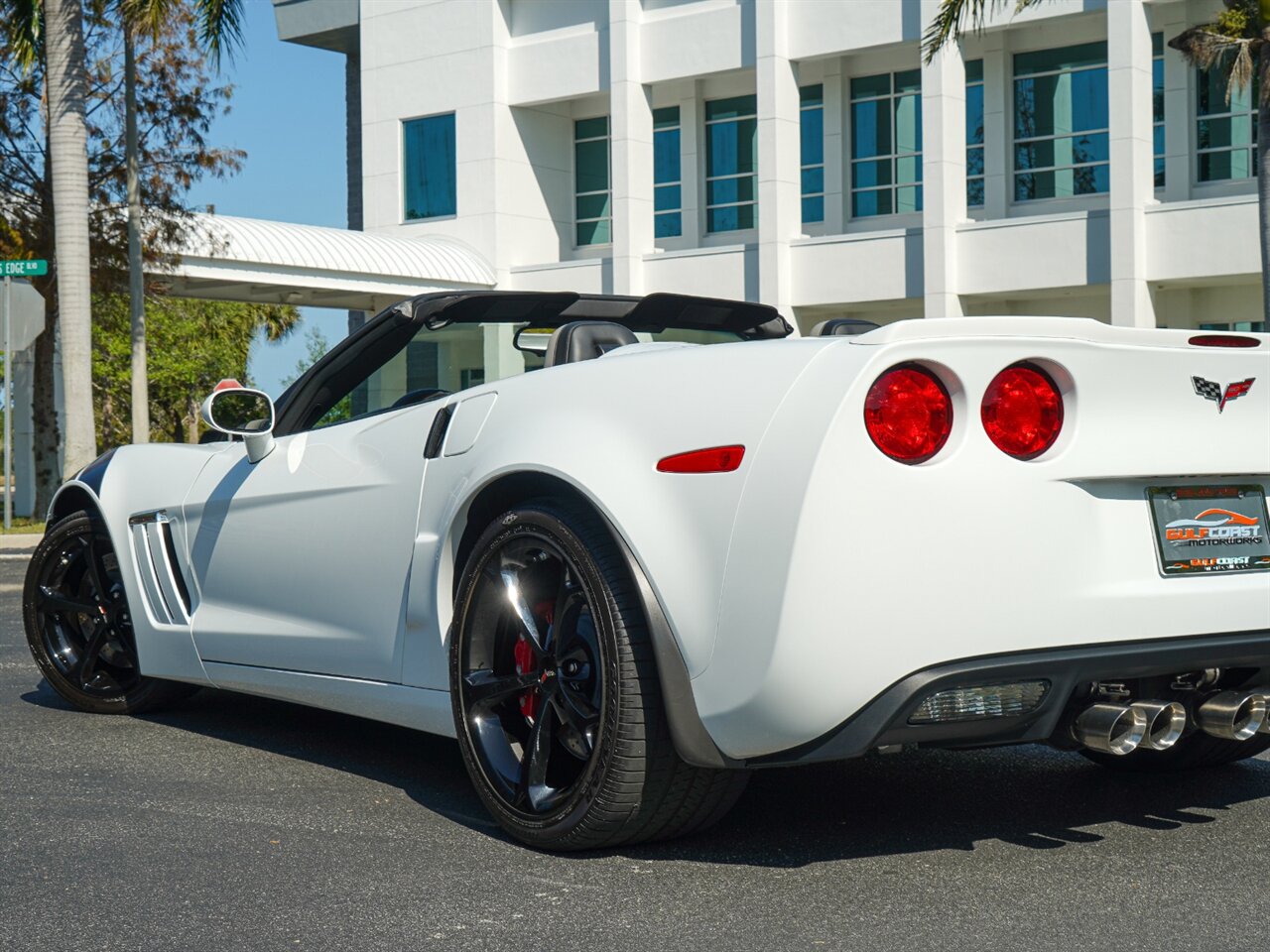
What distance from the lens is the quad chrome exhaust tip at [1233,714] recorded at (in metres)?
3.74

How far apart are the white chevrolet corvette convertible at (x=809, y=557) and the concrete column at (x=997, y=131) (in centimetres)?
2637

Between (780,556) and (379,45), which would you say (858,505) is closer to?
(780,556)

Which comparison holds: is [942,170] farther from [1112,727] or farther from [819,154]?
[1112,727]

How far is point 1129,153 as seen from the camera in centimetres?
2661

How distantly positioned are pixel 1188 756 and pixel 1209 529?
1291mm

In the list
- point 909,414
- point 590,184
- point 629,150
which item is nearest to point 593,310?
point 909,414

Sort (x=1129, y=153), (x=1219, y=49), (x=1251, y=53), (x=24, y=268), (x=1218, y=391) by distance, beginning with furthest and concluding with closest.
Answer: (x=1129, y=153), (x=1219, y=49), (x=1251, y=53), (x=24, y=268), (x=1218, y=391)

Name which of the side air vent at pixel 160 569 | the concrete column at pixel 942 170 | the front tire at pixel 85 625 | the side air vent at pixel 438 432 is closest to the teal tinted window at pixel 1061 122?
the concrete column at pixel 942 170

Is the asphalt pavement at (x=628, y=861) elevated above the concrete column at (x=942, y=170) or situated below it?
below

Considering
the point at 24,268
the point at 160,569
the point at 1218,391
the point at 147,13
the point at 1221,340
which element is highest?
the point at 147,13

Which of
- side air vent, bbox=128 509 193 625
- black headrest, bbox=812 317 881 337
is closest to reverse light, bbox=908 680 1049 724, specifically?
black headrest, bbox=812 317 881 337

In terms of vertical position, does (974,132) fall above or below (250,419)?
above

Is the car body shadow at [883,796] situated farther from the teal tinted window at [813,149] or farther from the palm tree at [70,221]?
the teal tinted window at [813,149]

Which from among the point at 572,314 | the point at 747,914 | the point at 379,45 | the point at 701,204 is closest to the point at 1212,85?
the point at 701,204
